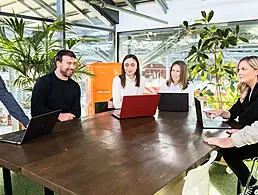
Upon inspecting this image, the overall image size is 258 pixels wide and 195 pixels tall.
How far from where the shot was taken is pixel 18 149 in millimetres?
1454

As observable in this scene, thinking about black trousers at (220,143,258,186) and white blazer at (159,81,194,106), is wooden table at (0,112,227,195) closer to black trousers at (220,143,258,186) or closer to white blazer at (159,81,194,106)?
black trousers at (220,143,258,186)

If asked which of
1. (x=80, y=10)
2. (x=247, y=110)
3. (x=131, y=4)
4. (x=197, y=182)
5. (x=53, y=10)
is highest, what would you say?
(x=131, y=4)

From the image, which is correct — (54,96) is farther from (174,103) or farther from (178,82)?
(178,82)

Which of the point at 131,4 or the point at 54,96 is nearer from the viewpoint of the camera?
the point at 54,96

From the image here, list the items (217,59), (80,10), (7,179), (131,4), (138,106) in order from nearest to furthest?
(7,179) → (138,106) → (217,59) → (80,10) → (131,4)

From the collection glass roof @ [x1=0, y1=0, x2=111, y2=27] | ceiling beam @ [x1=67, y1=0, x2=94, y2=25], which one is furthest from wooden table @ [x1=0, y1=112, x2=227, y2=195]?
ceiling beam @ [x1=67, y1=0, x2=94, y2=25]

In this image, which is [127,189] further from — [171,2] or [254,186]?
[171,2]

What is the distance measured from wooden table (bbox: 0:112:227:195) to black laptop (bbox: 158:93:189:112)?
648 mm

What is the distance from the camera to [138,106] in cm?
229

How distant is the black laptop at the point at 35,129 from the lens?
1562mm

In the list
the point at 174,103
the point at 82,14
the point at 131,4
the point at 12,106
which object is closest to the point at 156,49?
the point at 131,4

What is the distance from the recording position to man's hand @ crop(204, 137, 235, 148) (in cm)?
159

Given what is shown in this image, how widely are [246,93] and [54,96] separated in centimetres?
196

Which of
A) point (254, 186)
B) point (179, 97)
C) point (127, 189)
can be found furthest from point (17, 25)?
point (254, 186)
